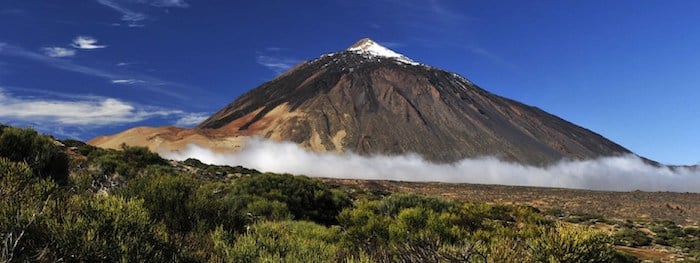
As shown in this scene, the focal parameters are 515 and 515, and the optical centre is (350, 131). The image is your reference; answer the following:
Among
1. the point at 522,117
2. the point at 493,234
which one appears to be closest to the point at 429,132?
the point at 522,117

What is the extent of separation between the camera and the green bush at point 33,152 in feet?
Result: 53.0

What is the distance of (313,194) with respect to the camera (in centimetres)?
2080

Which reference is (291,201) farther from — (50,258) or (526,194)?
(526,194)

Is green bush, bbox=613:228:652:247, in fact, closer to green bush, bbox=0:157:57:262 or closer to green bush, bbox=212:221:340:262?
green bush, bbox=212:221:340:262

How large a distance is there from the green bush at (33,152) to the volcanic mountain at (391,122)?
286ft

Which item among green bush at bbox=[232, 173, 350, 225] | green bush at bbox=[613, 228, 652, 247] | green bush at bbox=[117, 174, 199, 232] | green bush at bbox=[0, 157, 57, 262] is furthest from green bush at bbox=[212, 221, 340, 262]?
green bush at bbox=[613, 228, 652, 247]

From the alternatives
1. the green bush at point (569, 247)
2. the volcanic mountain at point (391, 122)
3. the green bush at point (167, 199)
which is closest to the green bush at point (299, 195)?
the green bush at point (167, 199)

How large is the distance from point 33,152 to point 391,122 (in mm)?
105713

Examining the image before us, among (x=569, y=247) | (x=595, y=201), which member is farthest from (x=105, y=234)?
(x=595, y=201)

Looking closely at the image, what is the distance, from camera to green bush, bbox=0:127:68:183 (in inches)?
635

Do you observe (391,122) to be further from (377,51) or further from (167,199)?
(167,199)

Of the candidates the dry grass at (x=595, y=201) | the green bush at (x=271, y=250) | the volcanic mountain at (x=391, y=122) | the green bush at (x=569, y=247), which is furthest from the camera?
the volcanic mountain at (x=391, y=122)

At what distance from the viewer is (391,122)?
395ft

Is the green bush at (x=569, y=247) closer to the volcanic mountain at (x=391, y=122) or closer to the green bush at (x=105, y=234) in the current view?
the green bush at (x=105, y=234)
